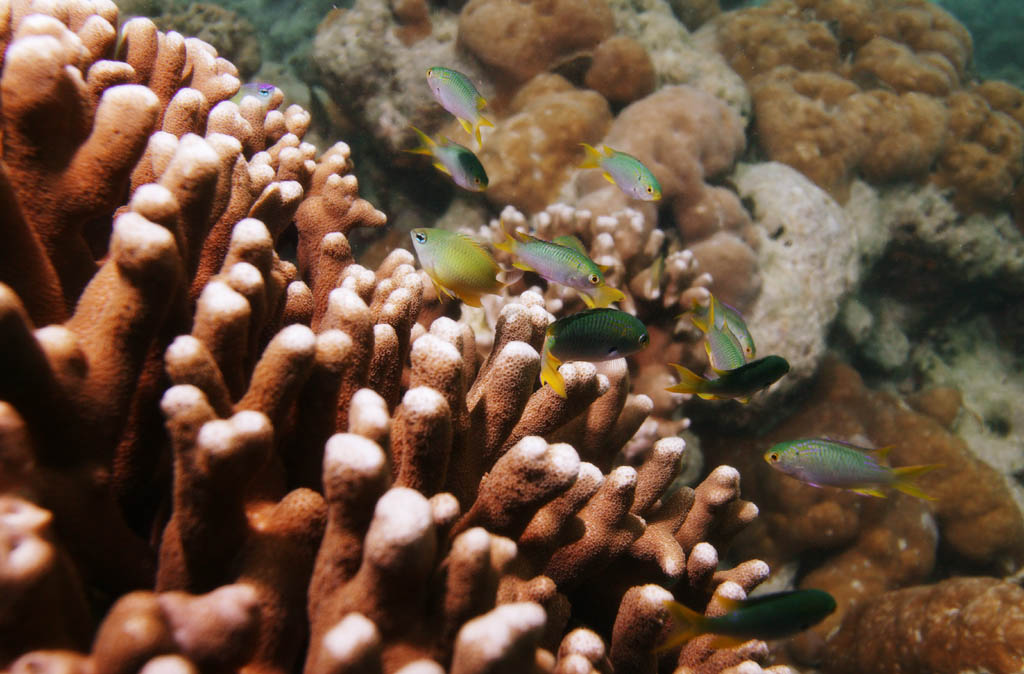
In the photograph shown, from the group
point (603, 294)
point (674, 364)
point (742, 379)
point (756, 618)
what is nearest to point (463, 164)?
point (603, 294)

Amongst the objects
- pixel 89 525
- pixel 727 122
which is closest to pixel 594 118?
pixel 727 122

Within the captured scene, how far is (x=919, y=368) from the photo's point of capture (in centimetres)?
927

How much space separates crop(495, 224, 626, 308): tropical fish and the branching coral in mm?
1049

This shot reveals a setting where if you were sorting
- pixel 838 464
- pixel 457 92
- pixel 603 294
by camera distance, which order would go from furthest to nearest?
pixel 457 92 → pixel 603 294 → pixel 838 464

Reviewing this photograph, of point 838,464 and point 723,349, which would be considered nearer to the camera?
point 838,464

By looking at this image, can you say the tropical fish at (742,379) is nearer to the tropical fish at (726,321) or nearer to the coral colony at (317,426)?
the coral colony at (317,426)

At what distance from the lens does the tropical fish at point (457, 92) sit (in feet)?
Result: 12.3

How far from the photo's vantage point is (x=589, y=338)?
2143 mm

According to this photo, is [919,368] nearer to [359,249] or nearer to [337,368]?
[359,249]

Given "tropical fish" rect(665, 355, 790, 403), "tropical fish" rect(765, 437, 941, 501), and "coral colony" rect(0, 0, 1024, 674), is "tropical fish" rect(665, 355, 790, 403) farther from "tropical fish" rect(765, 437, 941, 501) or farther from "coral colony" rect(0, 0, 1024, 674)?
"tropical fish" rect(765, 437, 941, 501)

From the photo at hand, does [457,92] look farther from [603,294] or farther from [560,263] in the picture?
[603,294]

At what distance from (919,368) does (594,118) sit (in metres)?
7.48

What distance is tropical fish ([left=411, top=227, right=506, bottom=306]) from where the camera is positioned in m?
2.42

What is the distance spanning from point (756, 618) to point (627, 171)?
3245 millimetres
